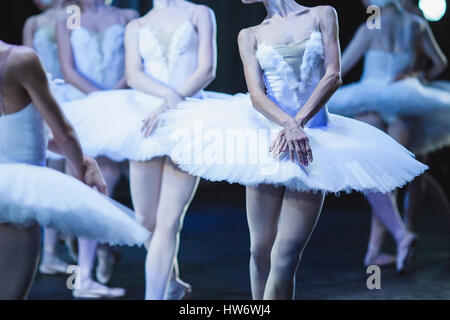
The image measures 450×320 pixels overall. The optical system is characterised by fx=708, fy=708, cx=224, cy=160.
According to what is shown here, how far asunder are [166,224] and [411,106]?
170cm

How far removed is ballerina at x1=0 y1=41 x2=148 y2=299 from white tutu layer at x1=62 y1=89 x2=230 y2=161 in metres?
1.15

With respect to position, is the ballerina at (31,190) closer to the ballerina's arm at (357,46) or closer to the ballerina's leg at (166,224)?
the ballerina's leg at (166,224)

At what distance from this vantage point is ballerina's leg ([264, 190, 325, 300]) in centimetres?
246

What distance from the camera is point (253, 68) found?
8.36 feet

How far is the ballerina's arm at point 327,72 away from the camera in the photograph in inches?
96.4

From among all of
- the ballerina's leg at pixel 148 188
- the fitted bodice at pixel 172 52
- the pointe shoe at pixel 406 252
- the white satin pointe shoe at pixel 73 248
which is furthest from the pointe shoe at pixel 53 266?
the pointe shoe at pixel 406 252

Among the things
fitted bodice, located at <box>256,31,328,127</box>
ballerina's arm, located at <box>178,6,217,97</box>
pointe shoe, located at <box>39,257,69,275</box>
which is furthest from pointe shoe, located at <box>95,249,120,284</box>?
fitted bodice, located at <box>256,31,328,127</box>

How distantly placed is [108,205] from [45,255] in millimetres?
2528

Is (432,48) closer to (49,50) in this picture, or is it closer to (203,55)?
(203,55)

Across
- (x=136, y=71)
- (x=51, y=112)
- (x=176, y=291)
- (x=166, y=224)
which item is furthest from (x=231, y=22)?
(x=51, y=112)

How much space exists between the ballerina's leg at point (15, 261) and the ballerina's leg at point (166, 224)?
50.8 inches

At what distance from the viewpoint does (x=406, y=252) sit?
13.1 ft

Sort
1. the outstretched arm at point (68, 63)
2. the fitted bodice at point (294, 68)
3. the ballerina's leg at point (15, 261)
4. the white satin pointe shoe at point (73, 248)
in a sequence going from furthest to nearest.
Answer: the white satin pointe shoe at point (73, 248)
the outstretched arm at point (68, 63)
the fitted bodice at point (294, 68)
the ballerina's leg at point (15, 261)

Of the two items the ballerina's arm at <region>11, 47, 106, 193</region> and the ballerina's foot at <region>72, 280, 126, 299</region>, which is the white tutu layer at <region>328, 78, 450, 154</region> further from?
the ballerina's arm at <region>11, 47, 106, 193</region>
